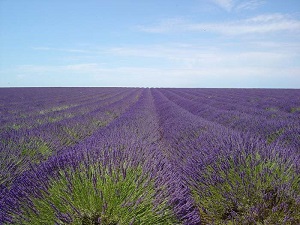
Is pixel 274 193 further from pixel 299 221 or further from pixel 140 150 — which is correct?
pixel 140 150

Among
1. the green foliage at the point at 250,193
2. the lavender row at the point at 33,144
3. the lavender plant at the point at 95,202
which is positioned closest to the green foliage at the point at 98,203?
the lavender plant at the point at 95,202

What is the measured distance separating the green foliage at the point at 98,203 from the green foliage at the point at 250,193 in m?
0.76

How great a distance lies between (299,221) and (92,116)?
319 inches

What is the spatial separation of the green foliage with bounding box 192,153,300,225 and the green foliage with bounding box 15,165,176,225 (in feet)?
2.50

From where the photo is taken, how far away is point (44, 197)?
7.07ft

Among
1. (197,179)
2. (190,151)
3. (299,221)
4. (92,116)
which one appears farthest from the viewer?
(92,116)

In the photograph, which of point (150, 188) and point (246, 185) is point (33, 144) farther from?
point (246, 185)

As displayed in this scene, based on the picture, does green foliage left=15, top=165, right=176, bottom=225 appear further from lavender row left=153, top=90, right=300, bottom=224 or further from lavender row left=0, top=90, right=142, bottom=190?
lavender row left=0, top=90, right=142, bottom=190

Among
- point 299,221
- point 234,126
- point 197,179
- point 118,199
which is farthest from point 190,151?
point 234,126

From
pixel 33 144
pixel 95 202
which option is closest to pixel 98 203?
pixel 95 202

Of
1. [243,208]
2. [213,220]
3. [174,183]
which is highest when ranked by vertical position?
[174,183]

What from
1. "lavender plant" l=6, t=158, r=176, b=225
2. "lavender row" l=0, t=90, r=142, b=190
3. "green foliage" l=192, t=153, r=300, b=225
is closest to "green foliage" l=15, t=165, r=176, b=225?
"lavender plant" l=6, t=158, r=176, b=225

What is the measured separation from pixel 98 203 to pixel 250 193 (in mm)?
1417

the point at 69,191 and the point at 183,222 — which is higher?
the point at 69,191
